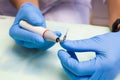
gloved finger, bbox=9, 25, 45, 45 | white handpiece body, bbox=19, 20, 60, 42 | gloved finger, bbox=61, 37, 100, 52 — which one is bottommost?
gloved finger, bbox=9, 25, 45, 45

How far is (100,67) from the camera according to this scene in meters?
0.51

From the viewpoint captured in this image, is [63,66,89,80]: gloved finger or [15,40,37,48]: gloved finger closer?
[63,66,89,80]: gloved finger

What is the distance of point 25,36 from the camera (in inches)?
23.9

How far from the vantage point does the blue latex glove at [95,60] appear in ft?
1.67

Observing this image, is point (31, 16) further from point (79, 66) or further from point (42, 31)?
point (79, 66)

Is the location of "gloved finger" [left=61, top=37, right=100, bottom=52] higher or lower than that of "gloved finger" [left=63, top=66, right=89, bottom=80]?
higher

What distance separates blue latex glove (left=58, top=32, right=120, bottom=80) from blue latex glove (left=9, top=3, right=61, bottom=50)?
3.1 inches

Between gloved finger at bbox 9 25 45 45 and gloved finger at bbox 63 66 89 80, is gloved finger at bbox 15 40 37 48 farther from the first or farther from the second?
gloved finger at bbox 63 66 89 80

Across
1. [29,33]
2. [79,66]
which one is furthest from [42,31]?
[79,66]

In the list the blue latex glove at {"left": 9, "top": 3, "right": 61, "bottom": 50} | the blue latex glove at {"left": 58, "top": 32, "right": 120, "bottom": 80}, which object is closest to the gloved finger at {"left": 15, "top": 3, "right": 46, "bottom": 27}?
the blue latex glove at {"left": 9, "top": 3, "right": 61, "bottom": 50}

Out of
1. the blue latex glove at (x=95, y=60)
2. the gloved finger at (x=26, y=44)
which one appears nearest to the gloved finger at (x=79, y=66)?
the blue latex glove at (x=95, y=60)

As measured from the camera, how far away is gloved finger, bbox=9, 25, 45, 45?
0.58 m

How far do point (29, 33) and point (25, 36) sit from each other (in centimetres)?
2

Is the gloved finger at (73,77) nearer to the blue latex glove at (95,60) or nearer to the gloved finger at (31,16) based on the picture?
the blue latex glove at (95,60)
